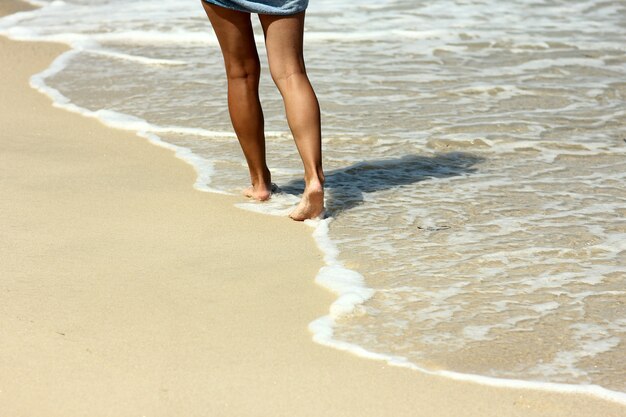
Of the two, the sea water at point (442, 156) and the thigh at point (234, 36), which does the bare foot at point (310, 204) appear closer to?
the sea water at point (442, 156)

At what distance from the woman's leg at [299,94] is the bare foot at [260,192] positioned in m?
0.35

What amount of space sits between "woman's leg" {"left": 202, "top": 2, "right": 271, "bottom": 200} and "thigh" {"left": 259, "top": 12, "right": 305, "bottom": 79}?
140 millimetres

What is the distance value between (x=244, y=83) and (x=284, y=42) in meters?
0.34

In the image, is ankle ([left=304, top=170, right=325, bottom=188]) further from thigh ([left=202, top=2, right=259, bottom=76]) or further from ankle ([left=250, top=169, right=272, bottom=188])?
thigh ([left=202, top=2, right=259, bottom=76])

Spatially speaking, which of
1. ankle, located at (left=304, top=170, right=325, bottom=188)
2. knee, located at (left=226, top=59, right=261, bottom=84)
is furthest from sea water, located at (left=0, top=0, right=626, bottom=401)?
knee, located at (left=226, top=59, right=261, bottom=84)

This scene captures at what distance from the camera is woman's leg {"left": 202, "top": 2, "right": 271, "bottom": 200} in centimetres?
437

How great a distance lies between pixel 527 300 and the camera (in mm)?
3627

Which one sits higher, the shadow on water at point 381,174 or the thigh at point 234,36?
the thigh at point 234,36

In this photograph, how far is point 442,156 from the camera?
18.5ft

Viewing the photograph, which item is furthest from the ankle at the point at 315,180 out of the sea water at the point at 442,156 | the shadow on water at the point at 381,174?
the shadow on water at the point at 381,174

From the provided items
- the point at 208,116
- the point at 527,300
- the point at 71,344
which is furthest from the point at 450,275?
the point at 208,116

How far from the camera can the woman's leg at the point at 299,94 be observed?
4281 mm

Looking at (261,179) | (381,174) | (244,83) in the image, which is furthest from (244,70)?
(381,174)

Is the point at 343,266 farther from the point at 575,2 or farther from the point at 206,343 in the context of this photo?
the point at 575,2
